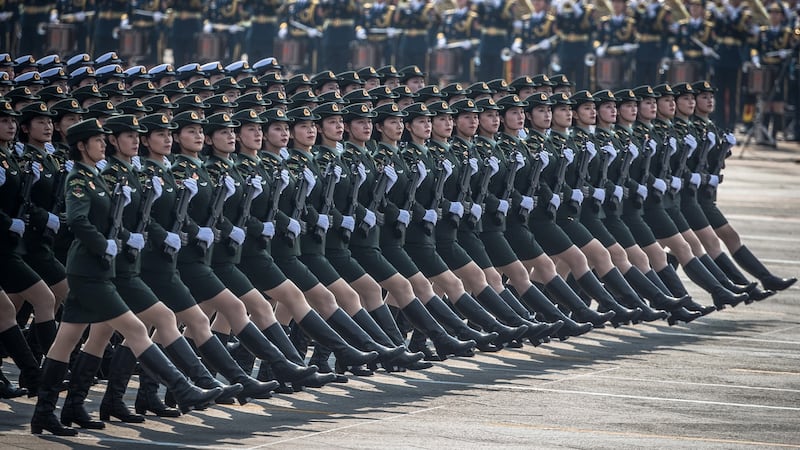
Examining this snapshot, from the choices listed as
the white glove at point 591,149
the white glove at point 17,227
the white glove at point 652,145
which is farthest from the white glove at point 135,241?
the white glove at point 652,145

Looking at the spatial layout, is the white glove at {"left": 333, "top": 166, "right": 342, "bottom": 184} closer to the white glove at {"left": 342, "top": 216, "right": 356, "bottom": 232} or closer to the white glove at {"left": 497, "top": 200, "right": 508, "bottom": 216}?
the white glove at {"left": 342, "top": 216, "right": 356, "bottom": 232}

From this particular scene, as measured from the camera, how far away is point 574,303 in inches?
639

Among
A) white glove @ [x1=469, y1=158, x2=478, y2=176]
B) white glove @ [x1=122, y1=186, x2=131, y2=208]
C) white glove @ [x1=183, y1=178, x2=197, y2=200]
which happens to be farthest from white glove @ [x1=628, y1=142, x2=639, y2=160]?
white glove @ [x1=122, y1=186, x2=131, y2=208]

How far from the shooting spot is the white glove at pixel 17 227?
13031 millimetres

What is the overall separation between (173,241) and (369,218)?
2.54 metres

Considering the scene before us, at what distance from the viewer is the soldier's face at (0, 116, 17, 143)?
13195mm

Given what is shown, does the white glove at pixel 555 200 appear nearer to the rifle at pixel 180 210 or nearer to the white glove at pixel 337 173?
the white glove at pixel 337 173

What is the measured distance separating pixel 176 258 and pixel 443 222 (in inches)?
136

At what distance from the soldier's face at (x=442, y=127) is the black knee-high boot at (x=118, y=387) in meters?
4.12

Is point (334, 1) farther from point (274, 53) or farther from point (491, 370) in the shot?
point (491, 370)

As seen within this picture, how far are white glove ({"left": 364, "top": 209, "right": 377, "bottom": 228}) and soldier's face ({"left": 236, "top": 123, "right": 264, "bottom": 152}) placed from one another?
48.3 inches

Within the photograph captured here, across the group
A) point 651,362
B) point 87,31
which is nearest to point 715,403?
point 651,362

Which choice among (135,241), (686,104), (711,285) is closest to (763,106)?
(686,104)

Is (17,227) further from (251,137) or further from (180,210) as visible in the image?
(251,137)
